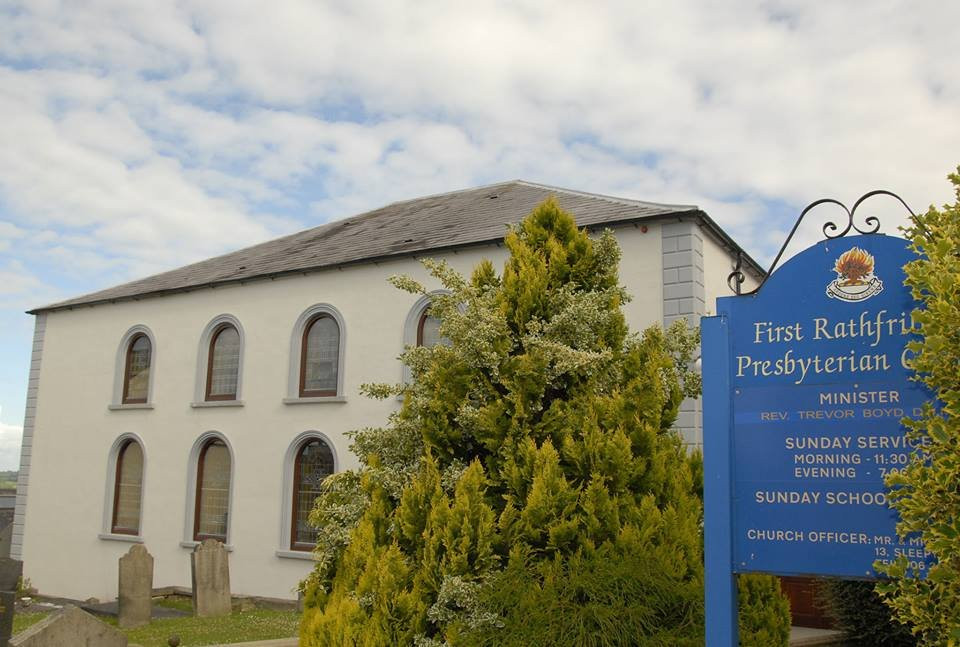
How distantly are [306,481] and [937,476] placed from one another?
15.6 metres

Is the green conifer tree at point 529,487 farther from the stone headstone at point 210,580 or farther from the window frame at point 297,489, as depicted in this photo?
the window frame at point 297,489

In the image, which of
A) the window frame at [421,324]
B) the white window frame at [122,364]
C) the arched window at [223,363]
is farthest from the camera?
the white window frame at [122,364]

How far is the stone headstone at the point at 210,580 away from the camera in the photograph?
50.7 feet

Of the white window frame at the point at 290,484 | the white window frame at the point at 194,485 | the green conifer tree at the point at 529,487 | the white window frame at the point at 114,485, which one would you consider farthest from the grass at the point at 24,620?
the green conifer tree at the point at 529,487

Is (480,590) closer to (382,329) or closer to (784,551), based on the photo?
(784,551)

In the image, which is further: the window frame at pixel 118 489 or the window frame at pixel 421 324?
the window frame at pixel 118 489

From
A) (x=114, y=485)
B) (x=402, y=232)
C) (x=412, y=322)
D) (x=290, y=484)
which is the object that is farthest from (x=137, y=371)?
(x=412, y=322)

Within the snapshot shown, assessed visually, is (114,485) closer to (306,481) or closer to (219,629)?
(306,481)

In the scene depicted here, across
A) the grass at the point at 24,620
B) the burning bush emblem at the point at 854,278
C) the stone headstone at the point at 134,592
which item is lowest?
the grass at the point at 24,620

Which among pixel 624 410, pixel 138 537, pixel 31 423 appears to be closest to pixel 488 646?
pixel 624 410

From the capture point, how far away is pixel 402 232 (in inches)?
754

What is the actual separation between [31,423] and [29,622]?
10.4m

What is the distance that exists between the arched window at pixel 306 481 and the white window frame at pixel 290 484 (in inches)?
2.7

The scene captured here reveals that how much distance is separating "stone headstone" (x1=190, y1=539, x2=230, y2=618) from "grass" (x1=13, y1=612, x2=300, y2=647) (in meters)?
0.29
